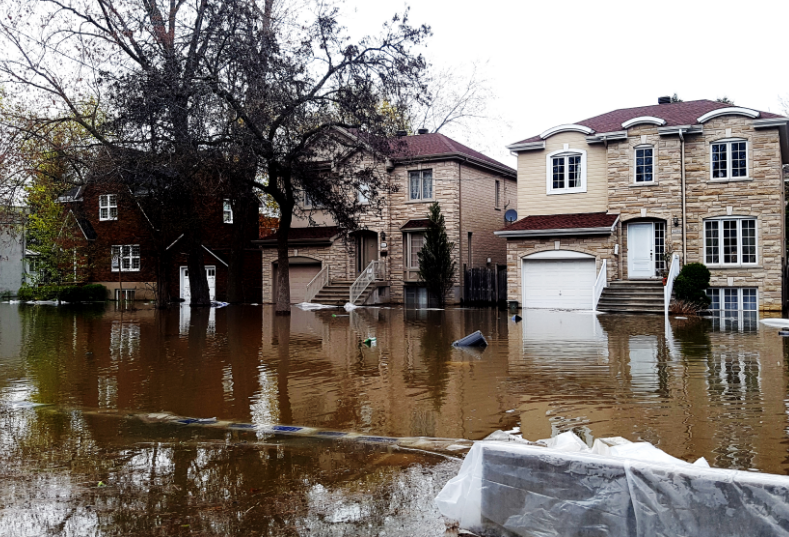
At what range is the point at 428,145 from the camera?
113ft

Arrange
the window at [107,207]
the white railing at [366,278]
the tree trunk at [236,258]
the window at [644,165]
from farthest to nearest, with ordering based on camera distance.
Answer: the window at [107,207], the tree trunk at [236,258], the white railing at [366,278], the window at [644,165]

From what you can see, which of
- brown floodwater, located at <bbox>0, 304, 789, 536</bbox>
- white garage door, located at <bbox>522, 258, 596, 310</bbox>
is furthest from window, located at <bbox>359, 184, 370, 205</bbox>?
brown floodwater, located at <bbox>0, 304, 789, 536</bbox>

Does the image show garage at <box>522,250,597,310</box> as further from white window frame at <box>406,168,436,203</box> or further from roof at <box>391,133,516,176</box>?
roof at <box>391,133,516,176</box>

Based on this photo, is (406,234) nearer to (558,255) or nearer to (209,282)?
(558,255)

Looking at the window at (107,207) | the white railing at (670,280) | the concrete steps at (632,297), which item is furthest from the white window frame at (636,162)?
the window at (107,207)

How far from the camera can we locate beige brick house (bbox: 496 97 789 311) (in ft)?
87.0

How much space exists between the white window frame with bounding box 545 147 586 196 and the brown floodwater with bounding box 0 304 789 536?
42.0ft

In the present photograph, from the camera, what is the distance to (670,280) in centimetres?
2567

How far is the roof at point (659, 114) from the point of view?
92.7 ft

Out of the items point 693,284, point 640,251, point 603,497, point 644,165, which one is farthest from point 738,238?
point 603,497

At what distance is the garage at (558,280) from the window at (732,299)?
434cm

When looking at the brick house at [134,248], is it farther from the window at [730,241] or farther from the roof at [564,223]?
the window at [730,241]

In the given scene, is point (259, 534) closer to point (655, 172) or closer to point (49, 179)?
point (655, 172)

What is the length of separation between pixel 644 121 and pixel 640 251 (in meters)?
4.91
